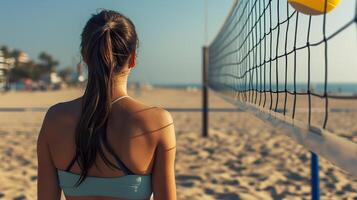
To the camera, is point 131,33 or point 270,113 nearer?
point 131,33

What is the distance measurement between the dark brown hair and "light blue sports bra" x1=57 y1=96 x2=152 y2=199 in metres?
0.03

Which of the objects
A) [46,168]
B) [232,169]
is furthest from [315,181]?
[232,169]

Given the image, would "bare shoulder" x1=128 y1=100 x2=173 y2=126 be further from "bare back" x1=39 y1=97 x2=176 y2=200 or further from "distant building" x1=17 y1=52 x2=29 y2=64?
"distant building" x1=17 y1=52 x2=29 y2=64

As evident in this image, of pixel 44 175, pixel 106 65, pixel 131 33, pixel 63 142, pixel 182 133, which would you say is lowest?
pixel 182 133

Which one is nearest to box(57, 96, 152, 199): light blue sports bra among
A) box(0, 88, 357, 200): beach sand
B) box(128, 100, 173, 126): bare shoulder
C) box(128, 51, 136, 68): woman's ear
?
box(128, 100, 173, 126): bare shoulder

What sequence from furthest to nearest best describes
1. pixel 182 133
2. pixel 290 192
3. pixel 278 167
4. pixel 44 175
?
pixel 182 133 < pixel 278 167 < pixel 290 192 < pixel 44 175

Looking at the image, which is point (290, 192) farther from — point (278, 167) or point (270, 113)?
point (270, 113)

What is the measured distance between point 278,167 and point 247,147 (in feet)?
4.18

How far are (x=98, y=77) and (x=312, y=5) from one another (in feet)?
4.35

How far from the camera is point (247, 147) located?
237 inches

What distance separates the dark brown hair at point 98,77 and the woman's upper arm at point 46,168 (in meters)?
0.13

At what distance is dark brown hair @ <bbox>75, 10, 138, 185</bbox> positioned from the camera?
137 centimetres

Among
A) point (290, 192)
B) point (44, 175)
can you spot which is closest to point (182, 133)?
point (290, 192)

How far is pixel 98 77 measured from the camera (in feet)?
4.56
